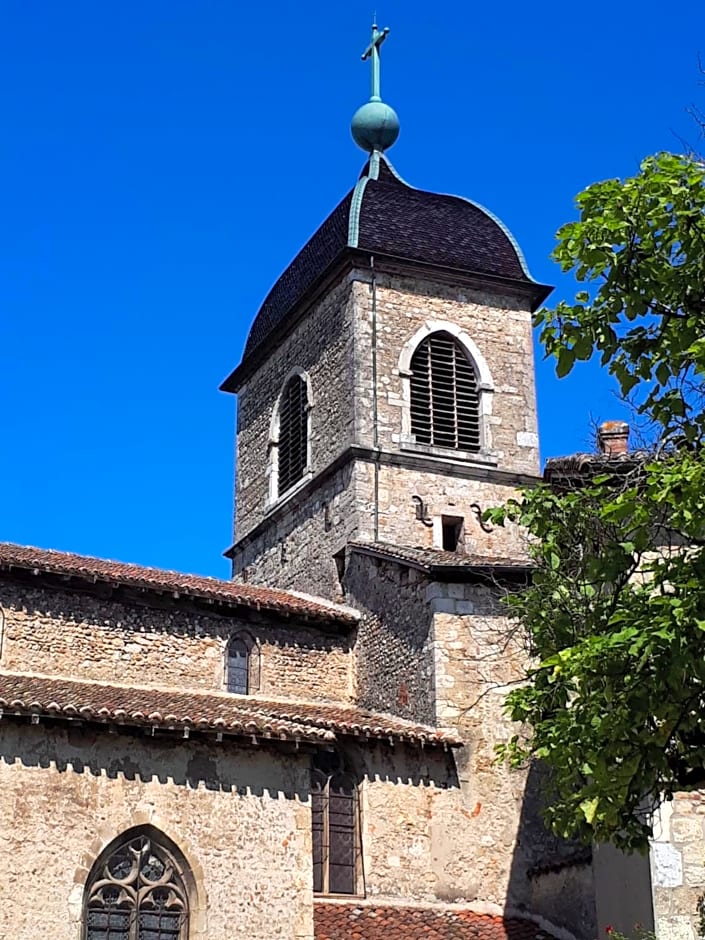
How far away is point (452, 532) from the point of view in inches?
903

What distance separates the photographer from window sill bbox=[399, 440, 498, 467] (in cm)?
2316

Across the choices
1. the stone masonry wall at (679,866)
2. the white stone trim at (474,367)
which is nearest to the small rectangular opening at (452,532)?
the white stone trim at (474,367)

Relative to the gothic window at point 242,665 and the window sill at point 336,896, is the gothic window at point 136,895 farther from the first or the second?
the gothic window at point 242,665

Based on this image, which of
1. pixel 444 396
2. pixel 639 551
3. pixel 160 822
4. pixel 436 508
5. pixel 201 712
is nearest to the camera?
pixel 639 551

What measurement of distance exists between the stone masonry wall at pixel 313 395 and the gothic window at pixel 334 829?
286 inches

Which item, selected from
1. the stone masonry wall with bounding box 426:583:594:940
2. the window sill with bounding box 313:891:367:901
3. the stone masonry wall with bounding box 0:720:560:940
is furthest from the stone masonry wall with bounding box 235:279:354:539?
the stone masonry wall with bounding box 0:720:560:940

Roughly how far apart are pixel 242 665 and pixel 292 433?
23.8 ft

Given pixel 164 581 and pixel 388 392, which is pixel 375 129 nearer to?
pixel 388 392

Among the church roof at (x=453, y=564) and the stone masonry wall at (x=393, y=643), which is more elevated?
the church roof at (x=453, y=564)

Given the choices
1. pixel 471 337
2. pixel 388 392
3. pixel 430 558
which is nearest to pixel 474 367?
pixel 471 337

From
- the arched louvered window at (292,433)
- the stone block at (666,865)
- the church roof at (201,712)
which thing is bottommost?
the stone block at (666,865)

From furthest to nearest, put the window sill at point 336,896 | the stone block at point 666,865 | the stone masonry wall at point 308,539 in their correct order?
the stone masonry wall at point 308,539 < the window sill at point 336,896 < the stone block at point 666,865

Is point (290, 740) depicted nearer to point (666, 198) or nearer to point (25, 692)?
point (25, 692)

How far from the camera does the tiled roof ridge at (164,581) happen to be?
17828mm
